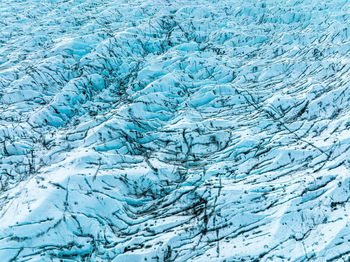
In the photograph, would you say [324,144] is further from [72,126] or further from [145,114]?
[72,126]

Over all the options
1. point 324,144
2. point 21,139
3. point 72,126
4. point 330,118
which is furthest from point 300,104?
point 21,139

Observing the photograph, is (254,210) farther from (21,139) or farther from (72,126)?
(21,139)

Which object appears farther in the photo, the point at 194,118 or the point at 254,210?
the point at 194,118

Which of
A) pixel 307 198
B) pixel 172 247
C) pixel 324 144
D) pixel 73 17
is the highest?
pixel 73 17

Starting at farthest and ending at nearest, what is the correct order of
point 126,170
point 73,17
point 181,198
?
point 73,17 < point 126,170 < point 181,198

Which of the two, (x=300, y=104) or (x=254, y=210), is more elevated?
(x=300, y=104)

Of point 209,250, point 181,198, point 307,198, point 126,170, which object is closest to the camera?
point 209,250

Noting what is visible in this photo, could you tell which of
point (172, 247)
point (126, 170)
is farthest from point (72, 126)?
point (172, 247)
